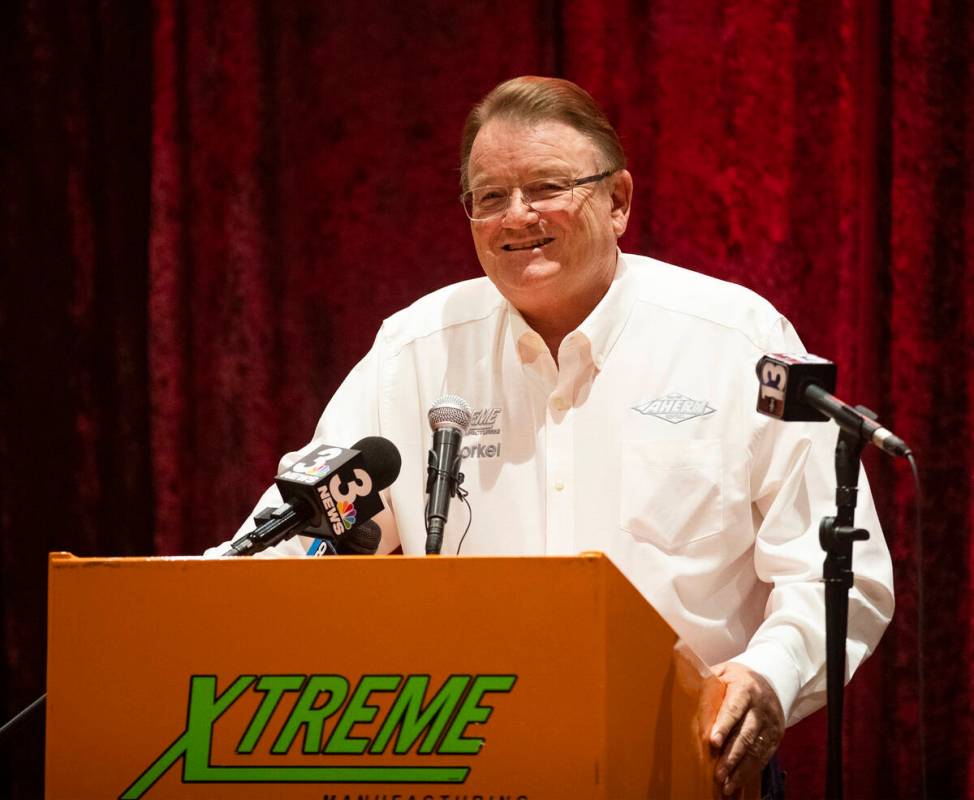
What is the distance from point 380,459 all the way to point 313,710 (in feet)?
1.41

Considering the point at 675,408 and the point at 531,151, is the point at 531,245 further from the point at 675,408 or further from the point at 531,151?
the point at 675,408

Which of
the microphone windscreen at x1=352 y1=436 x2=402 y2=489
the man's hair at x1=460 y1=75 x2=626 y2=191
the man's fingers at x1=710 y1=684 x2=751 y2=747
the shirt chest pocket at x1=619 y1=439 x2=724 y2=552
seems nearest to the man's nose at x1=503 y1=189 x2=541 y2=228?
the man's hair at x1=460 y1=75 x2=626 y2=191

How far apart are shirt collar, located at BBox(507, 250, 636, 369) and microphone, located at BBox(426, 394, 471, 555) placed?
0.56 m

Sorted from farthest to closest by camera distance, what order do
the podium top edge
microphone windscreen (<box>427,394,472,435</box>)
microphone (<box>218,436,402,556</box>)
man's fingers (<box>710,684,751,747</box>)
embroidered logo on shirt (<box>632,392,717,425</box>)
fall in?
1. embroidered logo on shirt (<box>632,392,717,425</box>)
2. microphone windscreen (<box>427,394,472,435</box>)
3. man's fingers (<box>710,684,751,747</box>)
4. microphone (<box>218,436,402,556</box>)
5. the podium top edge

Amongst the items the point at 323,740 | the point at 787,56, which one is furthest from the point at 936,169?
the point at 323,740

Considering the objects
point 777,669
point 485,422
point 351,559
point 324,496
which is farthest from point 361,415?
point 351,559

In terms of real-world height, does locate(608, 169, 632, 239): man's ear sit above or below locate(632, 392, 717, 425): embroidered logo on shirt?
above

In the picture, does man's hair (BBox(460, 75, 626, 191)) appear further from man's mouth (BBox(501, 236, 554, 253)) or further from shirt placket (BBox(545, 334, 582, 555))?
shirt placket (BBox(545, 334, 582, 555))

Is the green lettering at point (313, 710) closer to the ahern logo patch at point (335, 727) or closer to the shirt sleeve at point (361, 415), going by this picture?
the ahern logo patch at point (335, 727)

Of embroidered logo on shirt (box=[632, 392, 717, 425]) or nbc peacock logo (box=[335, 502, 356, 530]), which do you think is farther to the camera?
embroidered logo on shirt (box=[632, 392, 717, 425])

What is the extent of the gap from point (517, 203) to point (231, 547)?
1008mm

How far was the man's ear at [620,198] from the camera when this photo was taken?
97.1 inches

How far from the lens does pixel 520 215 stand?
2352mm

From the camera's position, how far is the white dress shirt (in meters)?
2.19
